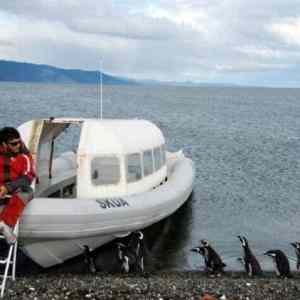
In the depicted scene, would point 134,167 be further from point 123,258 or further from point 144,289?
point 144,289

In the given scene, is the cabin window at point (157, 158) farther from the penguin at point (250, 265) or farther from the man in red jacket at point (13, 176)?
the man in red jacket at point (13, 176)

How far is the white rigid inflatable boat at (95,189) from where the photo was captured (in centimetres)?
1194

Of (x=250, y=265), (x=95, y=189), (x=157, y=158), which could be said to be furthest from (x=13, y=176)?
(x=157, y=158)

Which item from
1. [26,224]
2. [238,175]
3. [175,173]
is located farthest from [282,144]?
[26,224]

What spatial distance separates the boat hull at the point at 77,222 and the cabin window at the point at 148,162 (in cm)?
94

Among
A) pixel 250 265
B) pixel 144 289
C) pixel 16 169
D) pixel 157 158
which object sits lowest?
pixel 250 265

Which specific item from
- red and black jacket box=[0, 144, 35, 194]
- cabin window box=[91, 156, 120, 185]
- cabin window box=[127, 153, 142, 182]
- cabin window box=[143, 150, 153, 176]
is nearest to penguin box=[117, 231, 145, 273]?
cabin window box=[91, 156, 120, 185]

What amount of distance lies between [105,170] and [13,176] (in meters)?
3.81

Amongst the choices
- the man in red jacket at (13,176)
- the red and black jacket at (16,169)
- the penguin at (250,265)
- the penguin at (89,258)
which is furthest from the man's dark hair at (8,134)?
the penguin at (250,265)

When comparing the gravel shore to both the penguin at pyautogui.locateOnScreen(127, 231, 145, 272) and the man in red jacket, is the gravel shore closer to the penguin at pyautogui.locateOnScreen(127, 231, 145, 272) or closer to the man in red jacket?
the man in red jacket

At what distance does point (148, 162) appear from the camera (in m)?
16.0

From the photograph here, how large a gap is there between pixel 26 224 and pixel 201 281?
3472mm

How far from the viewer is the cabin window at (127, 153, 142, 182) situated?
A: 14598 mm

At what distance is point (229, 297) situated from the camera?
32.8 ft
